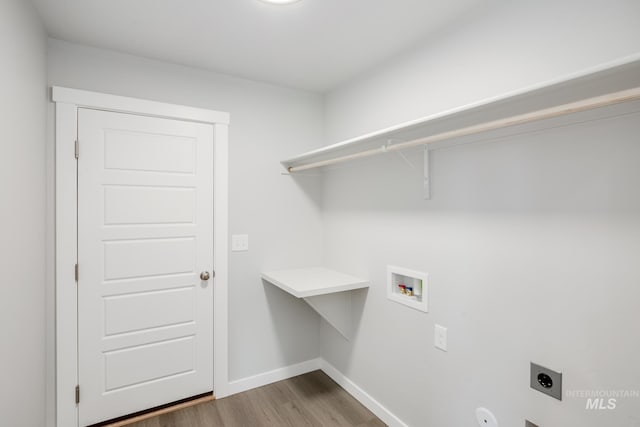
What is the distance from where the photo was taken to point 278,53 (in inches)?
81.7

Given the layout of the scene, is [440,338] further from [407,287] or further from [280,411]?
[280,411]

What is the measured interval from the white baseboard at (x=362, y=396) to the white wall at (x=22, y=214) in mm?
1879

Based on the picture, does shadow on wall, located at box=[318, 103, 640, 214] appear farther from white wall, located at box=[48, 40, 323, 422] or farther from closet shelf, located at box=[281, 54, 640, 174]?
white wall, located at box=[48, 40, 323, 422]

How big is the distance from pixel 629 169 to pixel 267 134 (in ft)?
7.03

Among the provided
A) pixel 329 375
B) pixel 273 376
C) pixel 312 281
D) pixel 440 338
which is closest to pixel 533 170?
pixel 440 338

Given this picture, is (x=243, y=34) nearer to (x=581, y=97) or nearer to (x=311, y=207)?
(x=311, y=207)

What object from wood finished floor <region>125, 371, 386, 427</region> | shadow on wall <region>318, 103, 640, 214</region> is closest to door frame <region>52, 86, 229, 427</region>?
wood finished floor <region>125, 371, 386, 427</region>

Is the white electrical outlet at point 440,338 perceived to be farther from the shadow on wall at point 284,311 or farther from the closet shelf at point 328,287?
the shadow on wall at point 284,311

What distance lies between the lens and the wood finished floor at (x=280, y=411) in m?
2.10

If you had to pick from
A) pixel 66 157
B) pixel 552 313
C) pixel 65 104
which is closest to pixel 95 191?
pixel 66 157

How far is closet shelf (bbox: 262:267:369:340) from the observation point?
2.19m

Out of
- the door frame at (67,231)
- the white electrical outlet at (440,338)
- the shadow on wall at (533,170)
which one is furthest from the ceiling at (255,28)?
the white electrical outlet at (440,338)

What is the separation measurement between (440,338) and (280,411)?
1246 millimetres

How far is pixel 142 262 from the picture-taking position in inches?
84.4
